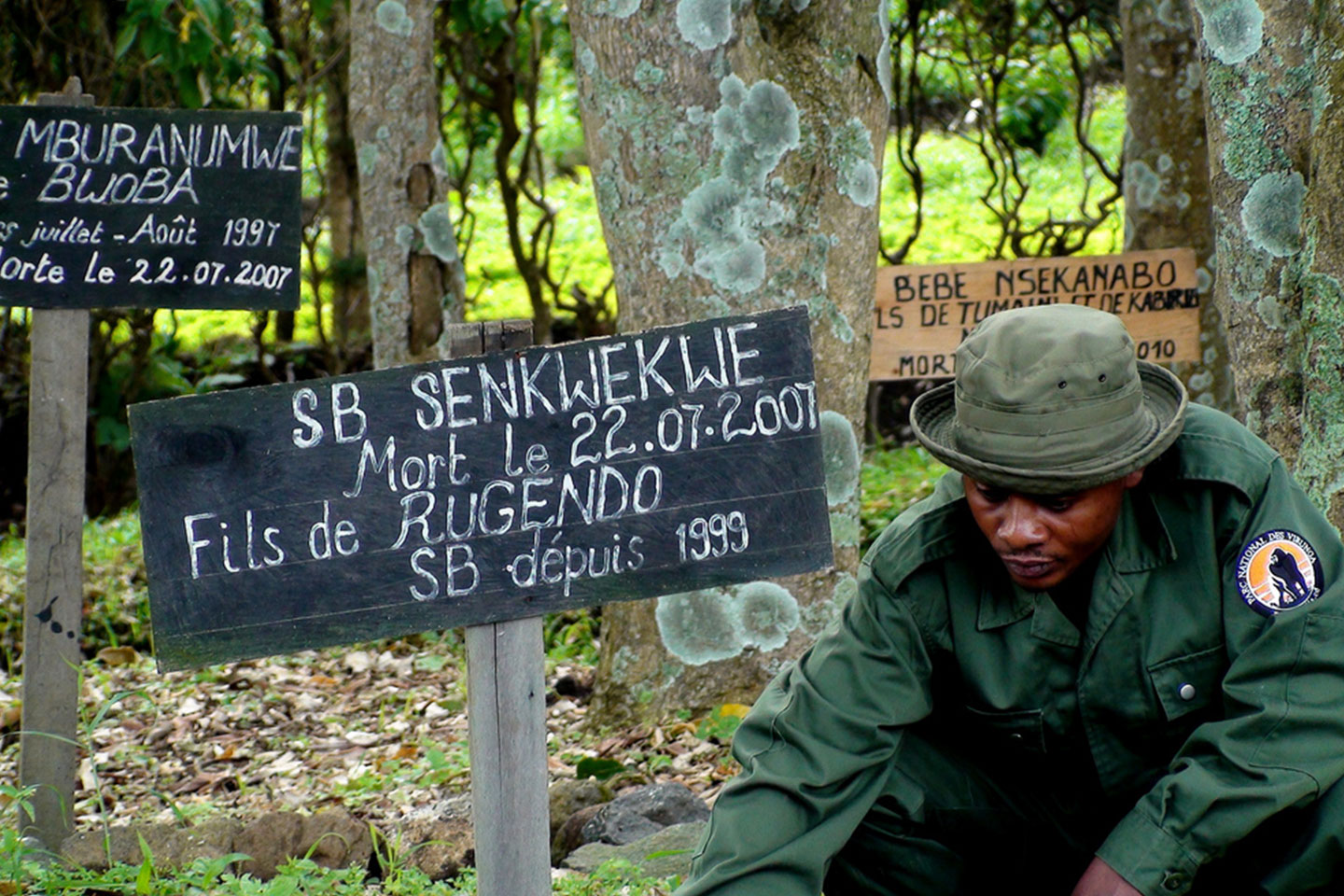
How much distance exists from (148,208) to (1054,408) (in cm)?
245

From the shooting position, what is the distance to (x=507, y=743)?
271 centimetres

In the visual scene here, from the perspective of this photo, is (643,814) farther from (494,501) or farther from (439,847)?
(494,501)

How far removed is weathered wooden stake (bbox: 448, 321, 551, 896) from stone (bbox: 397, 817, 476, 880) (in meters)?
0.79

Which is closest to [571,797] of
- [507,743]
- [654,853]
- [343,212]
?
[654,853]

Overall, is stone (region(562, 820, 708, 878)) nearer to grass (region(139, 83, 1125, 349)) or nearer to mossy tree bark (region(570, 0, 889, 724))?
mossy tree bark (region(570, 0, 889, 724))

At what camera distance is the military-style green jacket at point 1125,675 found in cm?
242

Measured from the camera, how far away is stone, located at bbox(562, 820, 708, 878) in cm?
336

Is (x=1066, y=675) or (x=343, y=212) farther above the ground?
(x=343, y=212)

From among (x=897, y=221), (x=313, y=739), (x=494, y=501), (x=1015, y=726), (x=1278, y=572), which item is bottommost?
(x=313, y=739)

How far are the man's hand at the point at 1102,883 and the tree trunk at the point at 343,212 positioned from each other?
7126 mm

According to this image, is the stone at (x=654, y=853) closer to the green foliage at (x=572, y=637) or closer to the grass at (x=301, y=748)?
the grass at (x=301, y=748)

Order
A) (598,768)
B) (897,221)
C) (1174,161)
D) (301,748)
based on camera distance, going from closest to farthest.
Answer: (598,768) < (301,748) < (1174,161) < (897,221)

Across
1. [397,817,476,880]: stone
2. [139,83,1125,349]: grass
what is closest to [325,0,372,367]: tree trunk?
[139,83,1125,349]: grass

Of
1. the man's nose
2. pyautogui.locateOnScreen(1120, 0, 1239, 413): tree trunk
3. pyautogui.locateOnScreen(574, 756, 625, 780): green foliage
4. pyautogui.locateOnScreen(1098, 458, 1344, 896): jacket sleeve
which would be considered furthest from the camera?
pyautogui.locateOnScreen(1120, 0, 1239, 413): tree trunk
